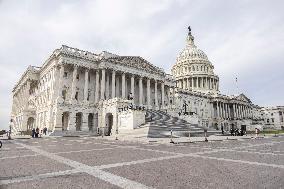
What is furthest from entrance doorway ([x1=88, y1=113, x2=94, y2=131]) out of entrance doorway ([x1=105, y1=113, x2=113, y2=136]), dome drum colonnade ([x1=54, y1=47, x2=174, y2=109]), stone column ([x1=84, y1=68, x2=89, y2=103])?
entrance doorway ([x1=105, y1=113, x2=113, y2=136])

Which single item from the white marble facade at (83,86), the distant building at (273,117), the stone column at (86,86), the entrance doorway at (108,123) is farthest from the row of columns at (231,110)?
the stone column at (86,86)

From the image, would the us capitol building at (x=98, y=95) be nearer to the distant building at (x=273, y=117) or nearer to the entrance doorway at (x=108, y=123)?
the entrance doorway at (x=108, y=123)

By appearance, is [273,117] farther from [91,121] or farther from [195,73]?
[91,121]

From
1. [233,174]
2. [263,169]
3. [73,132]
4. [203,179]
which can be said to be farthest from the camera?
[73,132]

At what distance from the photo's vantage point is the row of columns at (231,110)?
97312 millimetres

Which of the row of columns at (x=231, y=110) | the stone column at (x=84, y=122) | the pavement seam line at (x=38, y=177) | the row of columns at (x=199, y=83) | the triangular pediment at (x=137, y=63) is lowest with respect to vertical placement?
the pavement seam line at (x=38, y=177)

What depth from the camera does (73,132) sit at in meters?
42.4

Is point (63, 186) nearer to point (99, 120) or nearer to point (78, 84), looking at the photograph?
point (99, 120)

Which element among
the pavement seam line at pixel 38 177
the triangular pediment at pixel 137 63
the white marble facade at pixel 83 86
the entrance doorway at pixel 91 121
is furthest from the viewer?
the triangular pediment at pixel 137 63

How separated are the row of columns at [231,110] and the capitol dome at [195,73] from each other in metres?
9.53

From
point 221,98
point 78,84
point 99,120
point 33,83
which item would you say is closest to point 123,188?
point 99,120

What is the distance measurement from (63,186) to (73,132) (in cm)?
3904

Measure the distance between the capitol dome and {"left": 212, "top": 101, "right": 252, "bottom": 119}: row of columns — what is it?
9.53 metres

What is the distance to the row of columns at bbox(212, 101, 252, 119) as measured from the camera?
9731cm
